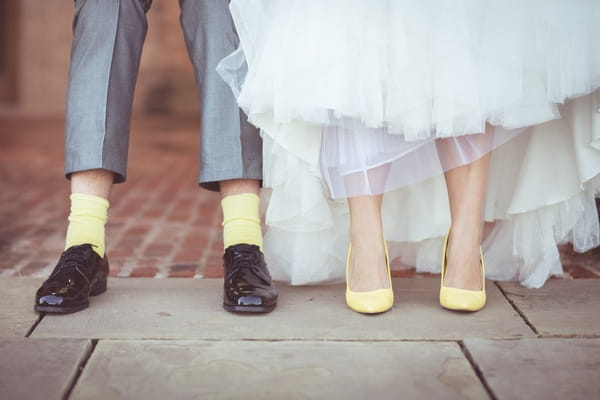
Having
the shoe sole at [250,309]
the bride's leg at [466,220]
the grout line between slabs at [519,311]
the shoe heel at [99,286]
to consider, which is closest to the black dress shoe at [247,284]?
the shoe sole at [250,309]

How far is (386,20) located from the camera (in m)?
1.66

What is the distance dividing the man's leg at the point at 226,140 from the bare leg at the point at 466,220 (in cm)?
43

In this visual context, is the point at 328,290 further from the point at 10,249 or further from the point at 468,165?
the point at 10,249

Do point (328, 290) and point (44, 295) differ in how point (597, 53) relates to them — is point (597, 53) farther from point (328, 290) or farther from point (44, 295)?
point (44, 295)

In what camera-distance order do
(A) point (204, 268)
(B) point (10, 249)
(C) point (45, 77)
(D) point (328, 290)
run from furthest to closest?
(C) point (45, 77) < (B) point (10, 249) < (A) point (204, 268) < (D) point (328, 290)

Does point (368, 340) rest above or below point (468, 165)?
below

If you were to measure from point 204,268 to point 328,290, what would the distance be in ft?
1.43

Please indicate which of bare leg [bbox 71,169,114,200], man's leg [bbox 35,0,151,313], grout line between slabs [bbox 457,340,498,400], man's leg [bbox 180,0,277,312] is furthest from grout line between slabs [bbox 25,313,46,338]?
grout line between slabs [bbox 457,340,498,400]

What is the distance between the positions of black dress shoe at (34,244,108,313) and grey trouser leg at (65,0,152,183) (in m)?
0.20

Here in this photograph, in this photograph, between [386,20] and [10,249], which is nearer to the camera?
[386,20]

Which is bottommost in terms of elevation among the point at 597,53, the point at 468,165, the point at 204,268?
the point at 204,268

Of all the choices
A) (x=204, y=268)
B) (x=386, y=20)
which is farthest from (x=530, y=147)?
(x=204, y=268)

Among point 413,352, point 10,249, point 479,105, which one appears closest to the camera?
point 413,352

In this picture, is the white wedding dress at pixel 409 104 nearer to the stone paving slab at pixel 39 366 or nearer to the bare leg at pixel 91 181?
the bare leg at pixel 91 181
